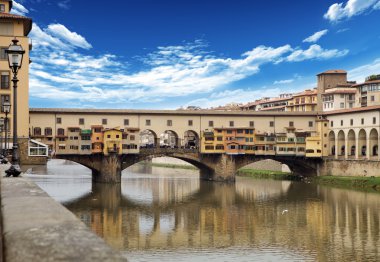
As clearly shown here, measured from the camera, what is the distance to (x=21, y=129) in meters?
45.1

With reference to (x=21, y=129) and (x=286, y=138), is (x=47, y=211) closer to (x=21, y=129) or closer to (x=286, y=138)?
(x=21, y=129)

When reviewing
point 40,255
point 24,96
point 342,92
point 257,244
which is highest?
point 342,92

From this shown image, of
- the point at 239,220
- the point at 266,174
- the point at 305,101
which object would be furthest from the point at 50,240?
the point at 305,101

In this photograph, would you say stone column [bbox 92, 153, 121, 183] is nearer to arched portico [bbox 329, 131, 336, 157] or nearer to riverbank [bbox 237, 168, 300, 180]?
riverbank [bbox 237, 168, 300, 180]

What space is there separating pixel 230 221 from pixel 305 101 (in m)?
76.5

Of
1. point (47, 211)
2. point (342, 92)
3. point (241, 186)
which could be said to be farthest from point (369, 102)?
point (47, 211)

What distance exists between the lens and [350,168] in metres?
63.9

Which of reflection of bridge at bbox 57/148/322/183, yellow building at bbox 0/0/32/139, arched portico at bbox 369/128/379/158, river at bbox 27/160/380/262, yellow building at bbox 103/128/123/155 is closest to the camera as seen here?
river at bbox 27/160/380/262

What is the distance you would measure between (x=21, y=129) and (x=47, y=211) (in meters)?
43.7

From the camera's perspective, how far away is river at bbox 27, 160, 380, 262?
24844mm

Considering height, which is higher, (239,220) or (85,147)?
(85,147)

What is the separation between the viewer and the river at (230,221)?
978 inches

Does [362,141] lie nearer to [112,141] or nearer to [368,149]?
[368,149]

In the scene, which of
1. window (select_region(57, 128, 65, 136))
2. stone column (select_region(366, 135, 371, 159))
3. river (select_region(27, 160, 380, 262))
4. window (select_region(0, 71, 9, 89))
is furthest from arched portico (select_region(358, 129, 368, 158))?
window (select_region(0, 71, 9, 89))
